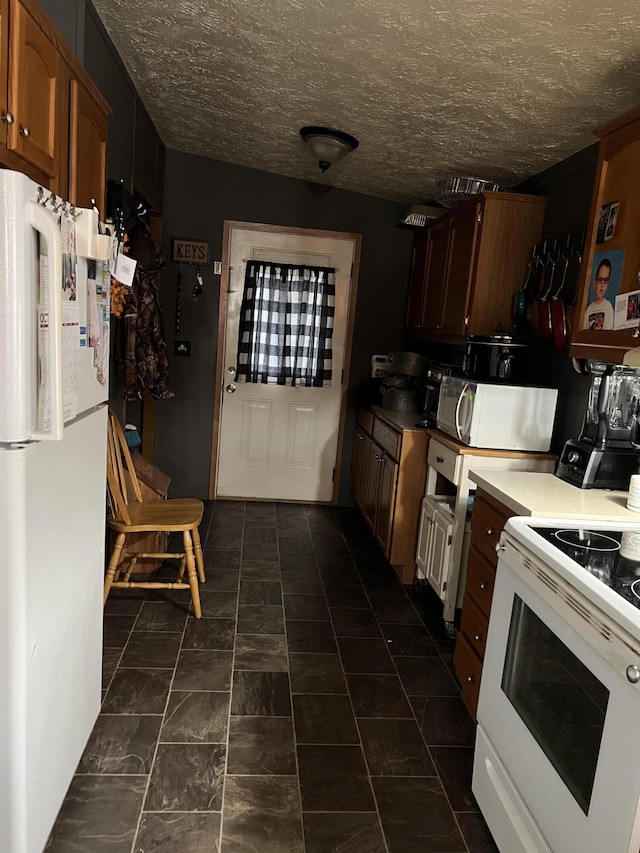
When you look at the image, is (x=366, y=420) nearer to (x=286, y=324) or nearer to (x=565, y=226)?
(x=286, y=324)

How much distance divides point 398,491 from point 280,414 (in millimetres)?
1574

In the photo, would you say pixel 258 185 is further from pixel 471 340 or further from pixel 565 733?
pixel 565 733

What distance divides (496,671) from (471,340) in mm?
1742

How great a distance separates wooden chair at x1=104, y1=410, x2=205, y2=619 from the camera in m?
2.79

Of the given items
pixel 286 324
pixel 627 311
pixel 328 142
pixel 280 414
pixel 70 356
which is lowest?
pixel 280 414

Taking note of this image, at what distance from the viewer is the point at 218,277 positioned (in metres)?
4.50

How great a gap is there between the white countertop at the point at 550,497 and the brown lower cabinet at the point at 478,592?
59 millimetres

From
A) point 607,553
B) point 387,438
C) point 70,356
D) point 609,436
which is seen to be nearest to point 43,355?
point 70,356

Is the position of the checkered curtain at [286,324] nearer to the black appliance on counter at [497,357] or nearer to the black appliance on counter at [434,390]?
the black appliance on counter at [434,390]

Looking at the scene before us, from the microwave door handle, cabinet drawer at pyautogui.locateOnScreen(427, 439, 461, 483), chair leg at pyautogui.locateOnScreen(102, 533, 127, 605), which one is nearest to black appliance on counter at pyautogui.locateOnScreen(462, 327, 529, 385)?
the microwave door handle

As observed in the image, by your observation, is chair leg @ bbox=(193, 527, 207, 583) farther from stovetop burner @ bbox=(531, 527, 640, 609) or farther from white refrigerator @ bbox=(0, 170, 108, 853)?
stovetop burner @ bbox=(531, 527, 640, 609)

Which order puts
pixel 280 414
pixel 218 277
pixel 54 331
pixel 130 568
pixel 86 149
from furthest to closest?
pixel 280 414 < pixel 218 277 < pixel 130 568 < pixel 86 149 < pixel 54 331

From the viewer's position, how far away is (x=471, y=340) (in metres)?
3.06

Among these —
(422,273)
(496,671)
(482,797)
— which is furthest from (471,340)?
(482,797)
